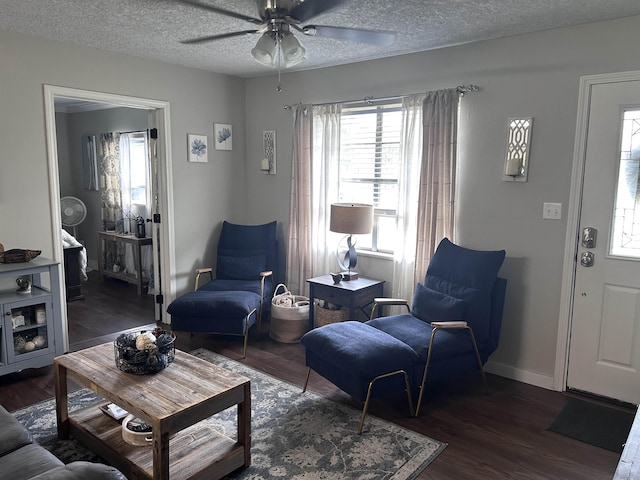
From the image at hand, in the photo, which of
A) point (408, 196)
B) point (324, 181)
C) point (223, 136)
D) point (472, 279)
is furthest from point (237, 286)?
point (472, 279)

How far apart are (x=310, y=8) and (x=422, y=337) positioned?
6.62 feet

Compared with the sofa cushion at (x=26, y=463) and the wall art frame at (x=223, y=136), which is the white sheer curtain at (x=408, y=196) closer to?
the wall art frame at (x=223, y=136)

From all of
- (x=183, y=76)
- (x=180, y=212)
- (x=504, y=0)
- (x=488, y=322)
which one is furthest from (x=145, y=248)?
(x=504, y=0)

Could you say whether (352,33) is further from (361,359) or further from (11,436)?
(11,436)

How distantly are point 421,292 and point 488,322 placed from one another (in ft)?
1.67

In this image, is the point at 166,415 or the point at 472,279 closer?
the point at 166,415

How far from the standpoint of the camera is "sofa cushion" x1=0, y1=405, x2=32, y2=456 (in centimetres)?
189

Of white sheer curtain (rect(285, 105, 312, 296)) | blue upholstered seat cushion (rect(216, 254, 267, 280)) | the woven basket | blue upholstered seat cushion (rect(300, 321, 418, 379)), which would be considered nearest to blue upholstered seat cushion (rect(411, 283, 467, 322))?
blue upholstered seat cushion (rect(300, 321, 418, 379))

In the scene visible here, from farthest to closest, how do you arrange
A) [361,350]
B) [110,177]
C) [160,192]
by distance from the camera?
1. [110,177]
2. [160,192]
3. [361,350]

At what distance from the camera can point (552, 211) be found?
3264 millimetres

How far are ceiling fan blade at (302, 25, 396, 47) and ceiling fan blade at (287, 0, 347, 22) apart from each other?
154 millimetres

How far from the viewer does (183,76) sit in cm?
448

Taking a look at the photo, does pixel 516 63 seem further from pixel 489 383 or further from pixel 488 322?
pixel 489 383

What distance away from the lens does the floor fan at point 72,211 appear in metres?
6.40
